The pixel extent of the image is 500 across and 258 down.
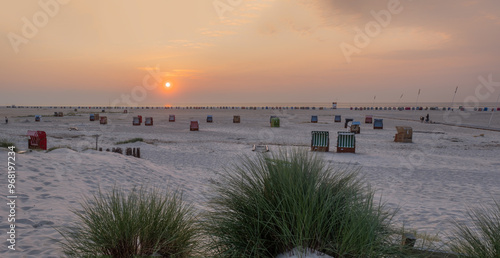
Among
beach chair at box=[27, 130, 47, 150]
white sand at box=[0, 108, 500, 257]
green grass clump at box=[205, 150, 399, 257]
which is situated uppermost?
green grass clump at box=[205, 150, 399, 257]

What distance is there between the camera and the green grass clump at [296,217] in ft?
8.04

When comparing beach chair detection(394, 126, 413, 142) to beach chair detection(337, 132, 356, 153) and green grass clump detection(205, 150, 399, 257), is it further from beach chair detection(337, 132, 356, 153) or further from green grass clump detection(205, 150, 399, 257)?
green grass clump detection(205, 150, 399, 257)

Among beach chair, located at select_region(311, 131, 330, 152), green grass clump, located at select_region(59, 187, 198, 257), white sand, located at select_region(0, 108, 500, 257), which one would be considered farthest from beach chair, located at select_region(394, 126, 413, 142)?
green grass clump, located at select_region(59, 187, 198, 257)

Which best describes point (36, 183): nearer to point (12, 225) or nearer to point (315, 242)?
point (12, 225)

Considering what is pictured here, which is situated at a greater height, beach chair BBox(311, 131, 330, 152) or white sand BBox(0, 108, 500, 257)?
beach chair BBox(311, 131, 330, 152)

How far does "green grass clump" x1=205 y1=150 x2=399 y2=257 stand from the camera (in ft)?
8.04

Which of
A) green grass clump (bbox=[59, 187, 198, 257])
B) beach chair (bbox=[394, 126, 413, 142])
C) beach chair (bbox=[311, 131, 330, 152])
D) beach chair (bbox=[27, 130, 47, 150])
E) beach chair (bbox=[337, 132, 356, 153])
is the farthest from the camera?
beach chair (bbox=[394, 126, 413, 142])

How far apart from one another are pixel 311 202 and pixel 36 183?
5.72m

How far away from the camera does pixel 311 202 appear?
2584 millimetres

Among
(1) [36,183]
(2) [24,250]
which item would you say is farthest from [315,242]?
(1) [36,183]

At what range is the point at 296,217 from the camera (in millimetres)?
2574

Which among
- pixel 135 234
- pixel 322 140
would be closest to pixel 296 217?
pixel 135 234

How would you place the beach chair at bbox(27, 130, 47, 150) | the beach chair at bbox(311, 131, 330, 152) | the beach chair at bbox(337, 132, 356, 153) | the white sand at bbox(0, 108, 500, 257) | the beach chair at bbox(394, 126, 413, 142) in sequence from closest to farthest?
1. the white sand at bbox(0, 108, 500, 257)
2. the beach chair at bbox(27, 130, 47, 150)
3. the beach chair at bbox(337, 132, 356, 153)
4. the beach chair at bbox(311, 131, 330, 152)
5. the beach chair at bbox(394, 126, 413, 142)

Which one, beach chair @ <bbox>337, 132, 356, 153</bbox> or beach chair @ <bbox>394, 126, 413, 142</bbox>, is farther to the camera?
beach chair @ <bbox>394, 126, 413, 142</bbox>
